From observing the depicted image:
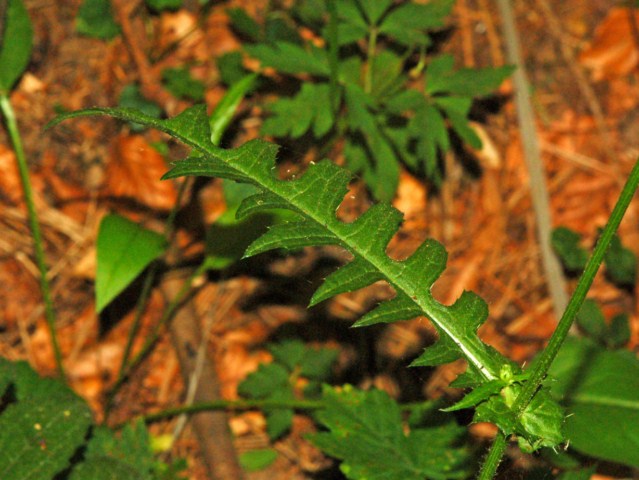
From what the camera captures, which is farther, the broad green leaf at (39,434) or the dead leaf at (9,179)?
the dead leaf at (9,179)

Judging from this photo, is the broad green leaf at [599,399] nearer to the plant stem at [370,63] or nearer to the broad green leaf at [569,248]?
the broad green leaf at [569,248]

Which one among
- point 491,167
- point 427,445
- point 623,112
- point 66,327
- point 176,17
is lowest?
point 66,327

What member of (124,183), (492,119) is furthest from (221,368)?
(492,119)

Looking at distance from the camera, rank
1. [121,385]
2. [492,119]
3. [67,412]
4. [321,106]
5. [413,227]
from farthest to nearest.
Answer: [492,119] → [413,227] → [121,385] → [321,106] → [67,412]

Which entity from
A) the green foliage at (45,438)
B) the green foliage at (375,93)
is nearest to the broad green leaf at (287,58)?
the green foliage at (375,93)

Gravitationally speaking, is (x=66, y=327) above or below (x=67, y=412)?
below

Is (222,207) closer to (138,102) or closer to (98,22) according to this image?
(138,102)

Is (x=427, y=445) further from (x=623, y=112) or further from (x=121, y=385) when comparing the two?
(x=623, y=112)
